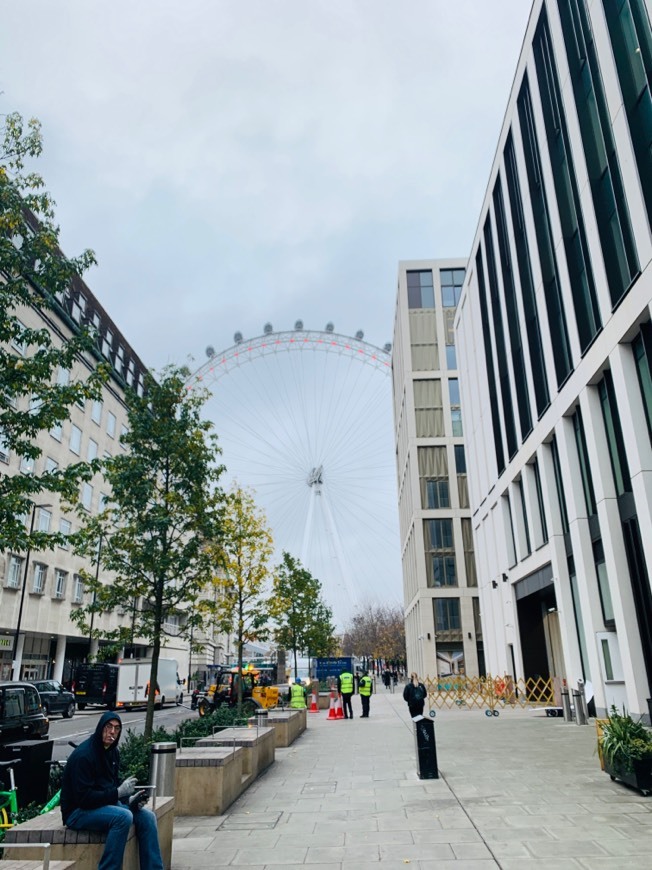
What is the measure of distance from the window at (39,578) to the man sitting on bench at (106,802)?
1766 inches

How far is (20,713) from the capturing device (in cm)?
1841

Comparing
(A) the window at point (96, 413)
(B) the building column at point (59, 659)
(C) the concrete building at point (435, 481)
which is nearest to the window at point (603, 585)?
(C) the concrete building at point (435, 481)

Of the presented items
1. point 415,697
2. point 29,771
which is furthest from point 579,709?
point 29,771

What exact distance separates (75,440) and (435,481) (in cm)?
3210

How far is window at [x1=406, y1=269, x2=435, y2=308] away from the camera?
6850 centimetres

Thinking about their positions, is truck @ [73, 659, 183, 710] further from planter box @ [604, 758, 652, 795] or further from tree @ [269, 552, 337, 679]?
planter box @ [604, 758, 652, 795]

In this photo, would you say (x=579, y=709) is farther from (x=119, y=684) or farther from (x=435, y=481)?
(x=435, y=481)

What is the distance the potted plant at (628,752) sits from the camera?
989cm

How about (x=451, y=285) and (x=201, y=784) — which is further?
(x=451, y=285)

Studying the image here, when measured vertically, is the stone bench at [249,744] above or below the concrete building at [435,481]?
below

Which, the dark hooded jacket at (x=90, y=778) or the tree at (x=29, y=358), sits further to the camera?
the tree at (x=29, y=358)

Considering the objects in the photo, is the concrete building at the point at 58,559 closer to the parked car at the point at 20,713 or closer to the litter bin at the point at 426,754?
the parked car at the point at 20,713

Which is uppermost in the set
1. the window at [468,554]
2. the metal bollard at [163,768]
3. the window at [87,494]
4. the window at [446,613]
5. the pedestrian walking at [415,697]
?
the window at [87,494]

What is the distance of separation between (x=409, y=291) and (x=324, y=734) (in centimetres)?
5309
